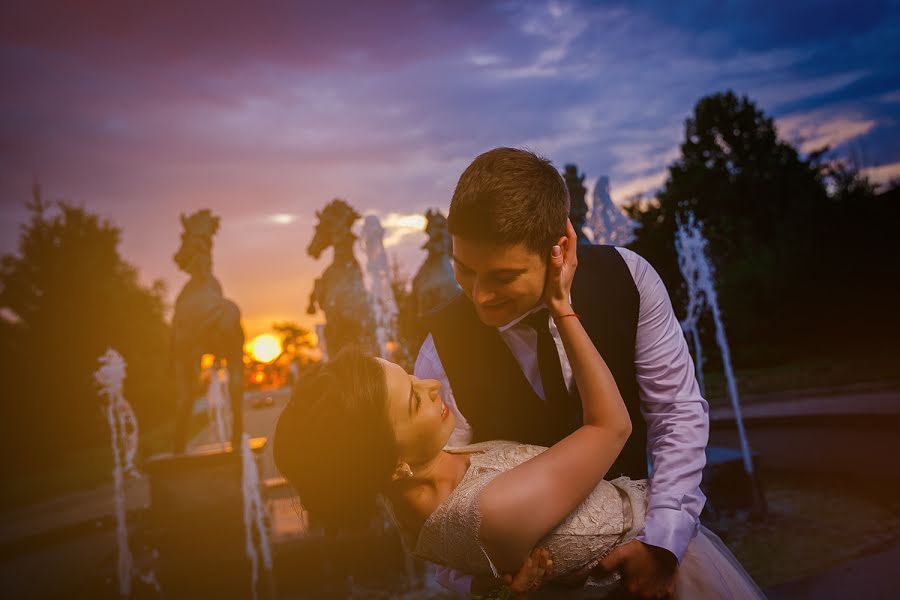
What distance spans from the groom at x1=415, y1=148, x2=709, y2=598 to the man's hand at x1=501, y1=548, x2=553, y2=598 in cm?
26

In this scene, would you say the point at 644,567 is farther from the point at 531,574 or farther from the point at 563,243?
the point at 563,243

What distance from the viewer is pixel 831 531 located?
570 centimetres

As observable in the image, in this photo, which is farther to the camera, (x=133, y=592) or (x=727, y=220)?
(x=727, y=220)

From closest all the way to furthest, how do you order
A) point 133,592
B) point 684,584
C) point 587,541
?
point 587,541 → point 684,584 → point 133,592

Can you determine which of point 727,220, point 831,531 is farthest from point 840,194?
point 831,531

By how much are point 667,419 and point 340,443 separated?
119 cm

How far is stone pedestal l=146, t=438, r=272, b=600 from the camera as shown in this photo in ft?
21.1

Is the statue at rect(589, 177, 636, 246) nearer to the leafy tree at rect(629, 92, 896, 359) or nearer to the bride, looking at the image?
the bride

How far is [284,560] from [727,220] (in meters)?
29.4

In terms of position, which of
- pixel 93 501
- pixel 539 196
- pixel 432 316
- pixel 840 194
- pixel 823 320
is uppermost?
pixel 840 194

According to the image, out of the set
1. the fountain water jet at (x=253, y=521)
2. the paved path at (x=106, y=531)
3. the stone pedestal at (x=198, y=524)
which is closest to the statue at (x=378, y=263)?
the fountain water jet at (x=253, y=521)

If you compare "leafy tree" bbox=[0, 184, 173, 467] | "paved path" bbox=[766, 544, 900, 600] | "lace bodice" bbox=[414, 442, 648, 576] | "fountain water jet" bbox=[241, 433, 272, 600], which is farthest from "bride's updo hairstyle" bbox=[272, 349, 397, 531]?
"leafy tree" bbox=[0, 184, 173, 467]

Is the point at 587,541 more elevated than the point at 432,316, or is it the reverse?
the point at 432,316

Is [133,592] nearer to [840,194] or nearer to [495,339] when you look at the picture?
[495,339]
